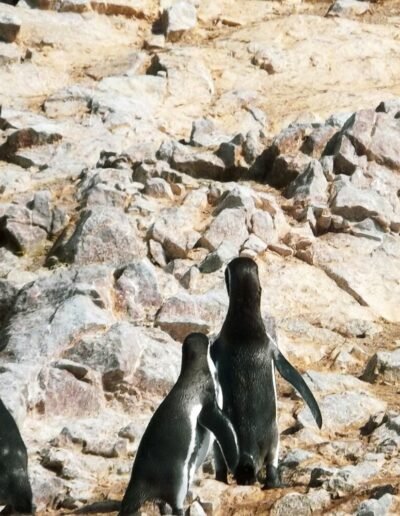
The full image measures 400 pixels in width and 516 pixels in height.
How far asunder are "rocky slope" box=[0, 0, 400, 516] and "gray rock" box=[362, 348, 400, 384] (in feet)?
0.07

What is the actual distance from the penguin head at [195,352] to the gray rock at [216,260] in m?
2.77

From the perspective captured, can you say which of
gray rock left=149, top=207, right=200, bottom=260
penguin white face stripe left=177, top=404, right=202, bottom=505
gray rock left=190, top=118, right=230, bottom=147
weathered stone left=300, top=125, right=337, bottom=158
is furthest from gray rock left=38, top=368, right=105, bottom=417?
gray rock left=190, top=118, right=230, bottom=147

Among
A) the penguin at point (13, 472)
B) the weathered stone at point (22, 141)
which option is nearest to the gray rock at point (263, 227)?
the weathered stone at point (22, 141)

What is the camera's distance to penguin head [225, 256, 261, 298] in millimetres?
9508

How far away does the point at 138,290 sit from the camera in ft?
36.2

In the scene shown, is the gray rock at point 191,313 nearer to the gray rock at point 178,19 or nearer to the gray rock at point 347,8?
the gray rock at point 178,19

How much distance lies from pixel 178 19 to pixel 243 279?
A: 8.52 meters

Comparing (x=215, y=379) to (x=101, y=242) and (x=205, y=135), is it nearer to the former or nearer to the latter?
(x=101, y=242)

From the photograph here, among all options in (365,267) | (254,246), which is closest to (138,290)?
(254,246)

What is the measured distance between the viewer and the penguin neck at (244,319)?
9406 millimetres

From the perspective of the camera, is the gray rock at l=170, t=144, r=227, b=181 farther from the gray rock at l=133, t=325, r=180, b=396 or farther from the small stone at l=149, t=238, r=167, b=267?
the gray rock at l=133, t=325, r=180, b=396

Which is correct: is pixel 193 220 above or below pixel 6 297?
above

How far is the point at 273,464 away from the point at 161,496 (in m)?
0.96

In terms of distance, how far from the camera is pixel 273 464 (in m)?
8.80
